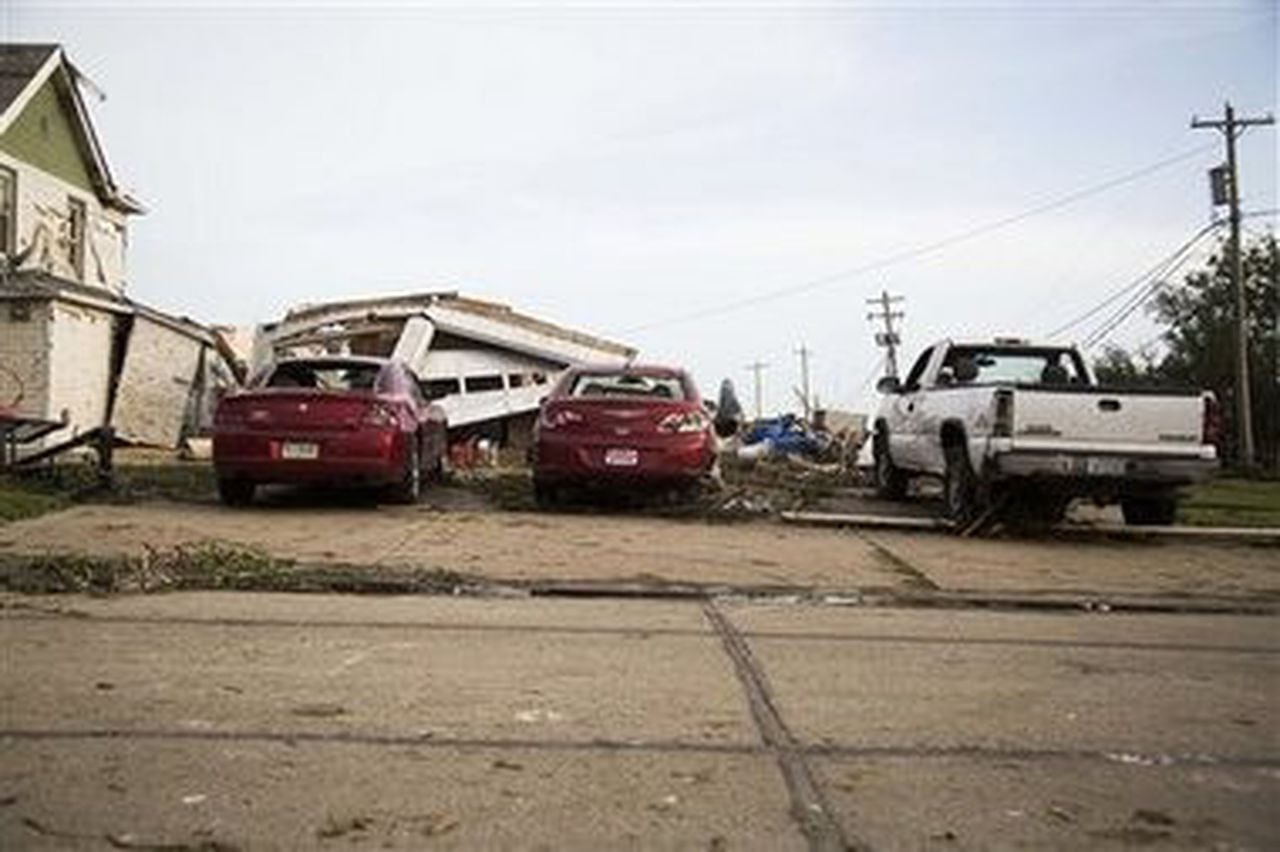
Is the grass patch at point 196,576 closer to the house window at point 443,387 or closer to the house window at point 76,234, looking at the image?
the house window at point 443,387

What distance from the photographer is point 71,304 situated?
19000 mm

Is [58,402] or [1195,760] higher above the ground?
[58,402]

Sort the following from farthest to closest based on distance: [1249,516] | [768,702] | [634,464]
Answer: [1249,516]
[634,464]
[768,702]

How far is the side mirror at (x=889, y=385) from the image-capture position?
14430 millimetres

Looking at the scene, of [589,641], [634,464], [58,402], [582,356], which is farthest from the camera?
[582,356]

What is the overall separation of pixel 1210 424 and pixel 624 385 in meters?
5.30

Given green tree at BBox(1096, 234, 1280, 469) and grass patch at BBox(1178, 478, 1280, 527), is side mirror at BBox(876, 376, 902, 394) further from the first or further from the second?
green tree at BBox(1096, 234, 1280, 469)

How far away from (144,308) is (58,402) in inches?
120

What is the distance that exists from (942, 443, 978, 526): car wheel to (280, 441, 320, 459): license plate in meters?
5.68

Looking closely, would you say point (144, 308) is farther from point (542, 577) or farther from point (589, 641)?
point (589, 641)

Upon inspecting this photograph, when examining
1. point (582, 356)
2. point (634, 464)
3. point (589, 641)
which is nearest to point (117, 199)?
point (582, 356)

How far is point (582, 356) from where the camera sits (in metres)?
27.6

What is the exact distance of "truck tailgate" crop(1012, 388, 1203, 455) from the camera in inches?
413

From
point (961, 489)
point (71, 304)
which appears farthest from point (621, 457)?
point (71, 304)
